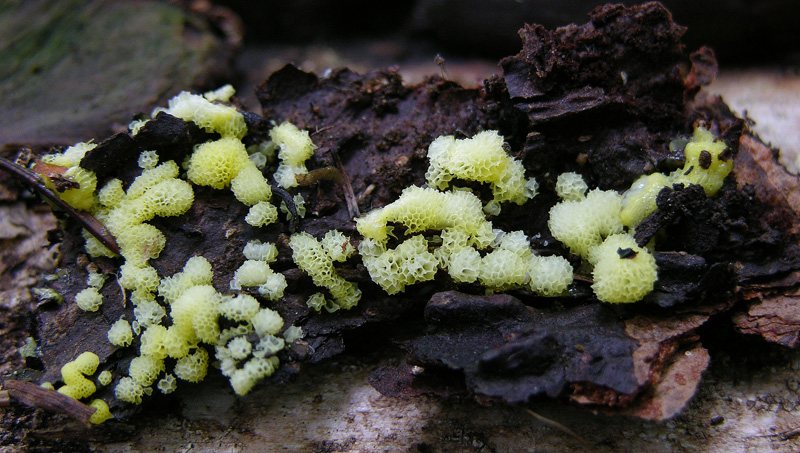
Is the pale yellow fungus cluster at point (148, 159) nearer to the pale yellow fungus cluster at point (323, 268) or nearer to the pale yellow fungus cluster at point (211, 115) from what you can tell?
the pale yellow fungus cluster at point (211, 115)

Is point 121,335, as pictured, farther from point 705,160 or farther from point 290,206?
point 705,160

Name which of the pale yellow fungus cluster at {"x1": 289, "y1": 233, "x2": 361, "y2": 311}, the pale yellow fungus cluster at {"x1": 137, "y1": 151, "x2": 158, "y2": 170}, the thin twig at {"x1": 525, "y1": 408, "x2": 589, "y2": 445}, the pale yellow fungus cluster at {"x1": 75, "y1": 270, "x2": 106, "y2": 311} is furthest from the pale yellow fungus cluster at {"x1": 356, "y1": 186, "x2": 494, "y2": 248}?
the pale yellow fungus cluster at {"x1": 75, "y1": 270, "x2": 106, "y2": 311}

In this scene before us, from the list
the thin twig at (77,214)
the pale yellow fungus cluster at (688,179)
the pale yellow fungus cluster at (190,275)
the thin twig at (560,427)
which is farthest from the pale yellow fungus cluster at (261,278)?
the pale yellow fungus cluster at (688,179)

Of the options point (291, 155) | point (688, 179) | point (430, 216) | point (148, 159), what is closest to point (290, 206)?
point (291, 155)

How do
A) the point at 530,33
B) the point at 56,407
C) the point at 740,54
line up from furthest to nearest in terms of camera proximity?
1. the point at 740,54
2. the point at 530,33
3. the point at 56,407

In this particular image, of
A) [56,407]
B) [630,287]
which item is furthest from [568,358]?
[56,407]

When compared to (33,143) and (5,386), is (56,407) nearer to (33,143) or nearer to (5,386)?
(5,386)

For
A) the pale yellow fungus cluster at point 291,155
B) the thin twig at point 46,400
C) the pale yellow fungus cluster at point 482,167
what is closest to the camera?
the thin twig at point 46,400
